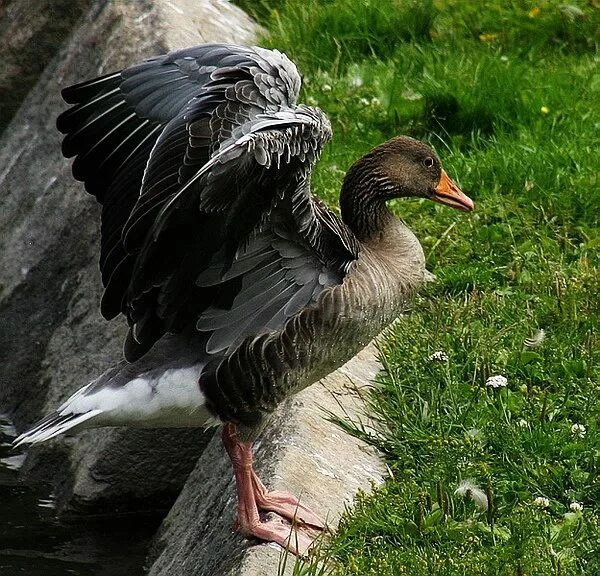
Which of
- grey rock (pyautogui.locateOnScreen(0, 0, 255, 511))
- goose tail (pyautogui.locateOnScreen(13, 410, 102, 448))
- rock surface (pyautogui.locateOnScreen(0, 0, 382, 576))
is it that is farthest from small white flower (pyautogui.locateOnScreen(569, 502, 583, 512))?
grey rock (pyautogui.locateOnScreen(0, 0, 255, 511))

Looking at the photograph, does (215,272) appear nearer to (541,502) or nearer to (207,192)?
(207,192)

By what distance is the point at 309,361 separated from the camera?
4836 millimetres

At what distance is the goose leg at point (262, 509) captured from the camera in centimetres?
458

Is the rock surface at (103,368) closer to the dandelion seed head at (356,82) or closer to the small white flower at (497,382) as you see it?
the small white flower at (497,382)

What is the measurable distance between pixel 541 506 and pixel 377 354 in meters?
1.46

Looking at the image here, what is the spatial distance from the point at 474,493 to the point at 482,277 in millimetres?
1910

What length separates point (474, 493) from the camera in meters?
4.79

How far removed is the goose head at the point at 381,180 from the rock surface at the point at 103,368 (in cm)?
75

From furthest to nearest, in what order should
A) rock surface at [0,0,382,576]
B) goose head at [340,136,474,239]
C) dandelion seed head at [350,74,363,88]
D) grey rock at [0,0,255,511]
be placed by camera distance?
dandelion seed head at [350,74,363,88]
grey rock at [0,0,255,511]
goose head at [340,136,474,239]
rock surface at [0,0,382,576]

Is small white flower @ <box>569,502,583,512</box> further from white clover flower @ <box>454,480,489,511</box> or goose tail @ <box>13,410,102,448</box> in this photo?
goose tail @ <box>13,410,102,448</box>

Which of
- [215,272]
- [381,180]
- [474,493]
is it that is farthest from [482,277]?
[215,272]

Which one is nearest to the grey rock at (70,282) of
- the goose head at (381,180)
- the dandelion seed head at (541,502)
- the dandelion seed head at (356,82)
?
the dandelion seed head at (356,82)

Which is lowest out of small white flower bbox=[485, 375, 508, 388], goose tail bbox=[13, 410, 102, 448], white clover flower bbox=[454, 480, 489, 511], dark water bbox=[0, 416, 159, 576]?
dark water bbox=[0, 416, 159, 576]

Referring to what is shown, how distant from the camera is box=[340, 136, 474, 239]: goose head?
5.41 metres
